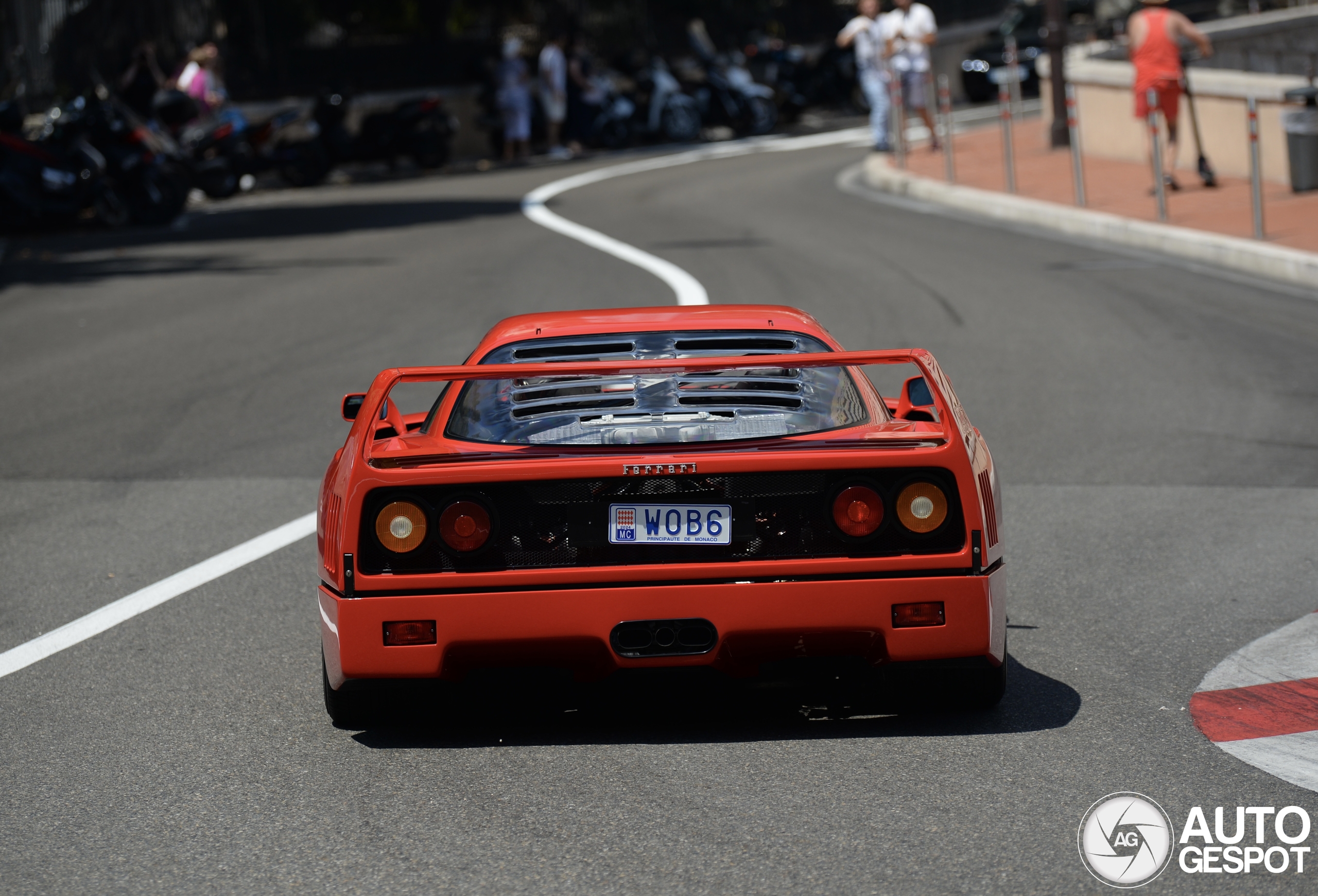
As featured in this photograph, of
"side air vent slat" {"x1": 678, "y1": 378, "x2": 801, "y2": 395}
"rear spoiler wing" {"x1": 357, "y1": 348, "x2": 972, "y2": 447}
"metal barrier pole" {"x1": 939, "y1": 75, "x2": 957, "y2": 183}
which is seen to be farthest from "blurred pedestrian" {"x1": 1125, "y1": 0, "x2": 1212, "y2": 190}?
"rear spoiler wing" {"x1": 357, "y1": 348, "x2": 972, "y2": 447}

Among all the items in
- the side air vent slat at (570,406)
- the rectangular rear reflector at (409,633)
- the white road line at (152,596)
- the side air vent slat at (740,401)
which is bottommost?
the white road line at (152,596)

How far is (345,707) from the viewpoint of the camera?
5035 millimetres

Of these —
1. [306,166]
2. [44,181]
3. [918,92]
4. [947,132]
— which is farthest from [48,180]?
[918,92]

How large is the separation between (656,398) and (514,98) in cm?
2745

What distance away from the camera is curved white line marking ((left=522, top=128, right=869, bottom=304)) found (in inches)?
599

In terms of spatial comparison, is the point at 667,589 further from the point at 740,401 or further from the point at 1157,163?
the point at 1157,163

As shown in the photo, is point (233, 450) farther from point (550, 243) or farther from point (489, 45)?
point (489, 45)

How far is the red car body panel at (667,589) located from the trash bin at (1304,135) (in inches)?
544

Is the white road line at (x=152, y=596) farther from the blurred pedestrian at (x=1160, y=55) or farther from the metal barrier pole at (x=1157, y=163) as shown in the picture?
the blurred pedestrian at (x=1160, y=55)

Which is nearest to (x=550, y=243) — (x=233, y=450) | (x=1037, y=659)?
(x=233, y=450)

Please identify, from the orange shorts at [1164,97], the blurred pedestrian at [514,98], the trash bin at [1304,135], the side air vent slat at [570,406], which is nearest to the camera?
the side air vent slat at [570,406]

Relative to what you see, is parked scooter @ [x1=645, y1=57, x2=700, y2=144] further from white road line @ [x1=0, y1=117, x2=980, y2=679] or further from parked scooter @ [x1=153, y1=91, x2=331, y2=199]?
parked scooter @ [x1=153, y1=91, x2=331, y2=199]

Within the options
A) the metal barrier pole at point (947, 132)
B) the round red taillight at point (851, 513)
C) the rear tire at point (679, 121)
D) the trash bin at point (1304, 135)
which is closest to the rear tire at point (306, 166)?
the rear tire at point (679, 121)

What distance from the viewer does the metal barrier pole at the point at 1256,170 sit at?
14.3 metres
